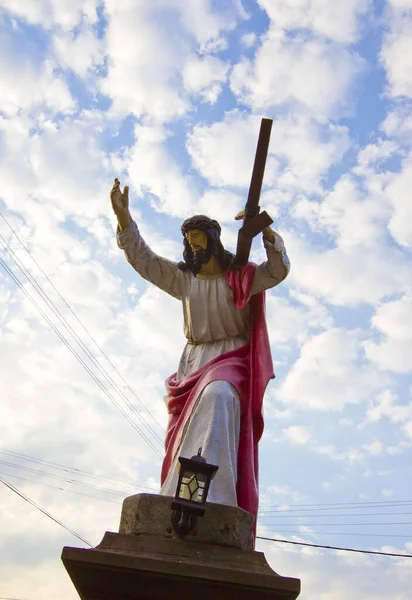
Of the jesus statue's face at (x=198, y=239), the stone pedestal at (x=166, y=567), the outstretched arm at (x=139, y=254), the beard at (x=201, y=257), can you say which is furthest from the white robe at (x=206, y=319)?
the stone pedestal at (x=166, y=567)

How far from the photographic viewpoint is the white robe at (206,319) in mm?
4262

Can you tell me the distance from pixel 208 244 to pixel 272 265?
63cm

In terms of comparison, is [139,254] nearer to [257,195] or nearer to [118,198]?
[118,198]

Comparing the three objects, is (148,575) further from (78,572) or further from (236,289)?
(236,289)

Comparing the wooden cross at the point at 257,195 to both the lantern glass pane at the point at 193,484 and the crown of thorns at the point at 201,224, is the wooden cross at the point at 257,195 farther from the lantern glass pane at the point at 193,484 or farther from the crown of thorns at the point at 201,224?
the lantern glass pane at the point at 193,484

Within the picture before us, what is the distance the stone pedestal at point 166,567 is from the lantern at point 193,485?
20 cm

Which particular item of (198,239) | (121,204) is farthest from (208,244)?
(121,204)

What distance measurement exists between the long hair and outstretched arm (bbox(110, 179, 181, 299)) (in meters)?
0.12

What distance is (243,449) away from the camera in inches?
175

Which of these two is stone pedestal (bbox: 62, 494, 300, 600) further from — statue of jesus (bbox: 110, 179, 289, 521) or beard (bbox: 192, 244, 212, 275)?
beard (bbox: 192, 244, 212, 275)

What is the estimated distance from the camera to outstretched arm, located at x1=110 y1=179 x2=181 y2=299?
521 cm

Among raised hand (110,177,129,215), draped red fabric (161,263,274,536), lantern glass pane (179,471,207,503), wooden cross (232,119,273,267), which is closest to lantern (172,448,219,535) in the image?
lantern glass pane (179,471,207,503)

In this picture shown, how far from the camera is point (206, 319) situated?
5172mm

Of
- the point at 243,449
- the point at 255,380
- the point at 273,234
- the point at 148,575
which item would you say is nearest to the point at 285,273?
the point at 273,234
